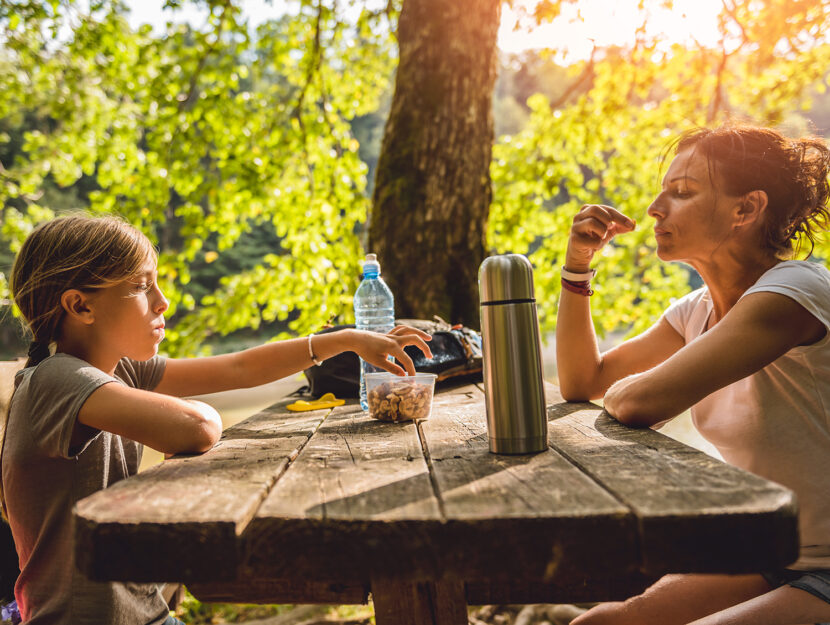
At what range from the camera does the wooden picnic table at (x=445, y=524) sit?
0.64m

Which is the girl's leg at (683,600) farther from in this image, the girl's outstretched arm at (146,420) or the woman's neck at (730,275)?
the girl's outstretched arm at (146,420)

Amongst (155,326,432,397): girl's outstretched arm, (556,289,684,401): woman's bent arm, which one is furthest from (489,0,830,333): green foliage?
(155,326,432,397): girl's outstretched arm

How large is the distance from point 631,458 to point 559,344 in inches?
32.8

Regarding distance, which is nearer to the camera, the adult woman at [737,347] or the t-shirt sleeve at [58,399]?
the t-shirt sleeve at [58,399]

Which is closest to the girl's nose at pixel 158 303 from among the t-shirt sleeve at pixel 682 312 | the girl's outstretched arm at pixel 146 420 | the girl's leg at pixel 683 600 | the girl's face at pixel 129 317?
the girl's face at pixel 129 317

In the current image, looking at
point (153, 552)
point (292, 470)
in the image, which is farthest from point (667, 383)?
point (153, 552)

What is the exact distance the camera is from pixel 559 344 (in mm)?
1731

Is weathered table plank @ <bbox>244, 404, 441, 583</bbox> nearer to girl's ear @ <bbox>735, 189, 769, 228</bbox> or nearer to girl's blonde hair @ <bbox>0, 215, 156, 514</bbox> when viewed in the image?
girl's blonde hair @ <bbox>0, 215, 156, 514</bbox>

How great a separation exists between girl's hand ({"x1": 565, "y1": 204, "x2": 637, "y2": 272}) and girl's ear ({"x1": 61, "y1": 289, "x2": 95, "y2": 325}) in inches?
47.9

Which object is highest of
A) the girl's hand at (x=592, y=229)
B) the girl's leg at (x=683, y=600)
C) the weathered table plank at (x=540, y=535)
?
the girl's hand at (x=592, y=229)

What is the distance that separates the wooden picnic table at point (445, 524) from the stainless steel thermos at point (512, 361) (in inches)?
2.6

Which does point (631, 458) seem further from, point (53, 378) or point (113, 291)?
point (113, 291)

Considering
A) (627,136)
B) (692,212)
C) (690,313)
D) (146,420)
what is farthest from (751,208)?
(627,136)

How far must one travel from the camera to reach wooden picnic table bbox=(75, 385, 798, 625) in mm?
636
